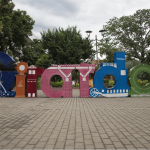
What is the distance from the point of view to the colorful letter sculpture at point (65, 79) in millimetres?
10766

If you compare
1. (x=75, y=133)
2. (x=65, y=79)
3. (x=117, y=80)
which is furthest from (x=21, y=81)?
(x=75, y=133)

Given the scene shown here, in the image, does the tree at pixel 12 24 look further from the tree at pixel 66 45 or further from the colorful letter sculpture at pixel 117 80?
the colorful letter sculpture at pixel 117 80

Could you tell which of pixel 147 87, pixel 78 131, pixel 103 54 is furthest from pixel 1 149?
pixel 103 54

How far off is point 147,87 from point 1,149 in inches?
→ 427

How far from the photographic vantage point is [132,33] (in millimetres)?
24375

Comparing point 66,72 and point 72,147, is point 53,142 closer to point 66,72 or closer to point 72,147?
point 72,147

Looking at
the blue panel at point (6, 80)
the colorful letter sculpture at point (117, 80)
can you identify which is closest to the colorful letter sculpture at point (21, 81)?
the blue panel at point (6, 80)

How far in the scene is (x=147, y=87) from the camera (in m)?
11.0

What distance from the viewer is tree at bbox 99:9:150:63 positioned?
2333 centimetres

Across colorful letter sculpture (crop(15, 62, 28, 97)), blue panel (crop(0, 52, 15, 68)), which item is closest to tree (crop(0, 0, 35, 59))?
blue panel (crop(0, 52, 15, 68))

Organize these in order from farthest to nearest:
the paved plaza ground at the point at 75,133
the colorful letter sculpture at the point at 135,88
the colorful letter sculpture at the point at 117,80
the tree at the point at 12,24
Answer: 1. the tree at the point at 12,24
2. the colorful letter sculpture at the point at 135,88
3. the colorful letter sculpture at the point at 117,80
4. the paved plaza ground at the point at 75,133

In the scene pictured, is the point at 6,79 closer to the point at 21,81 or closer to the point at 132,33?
the point at 21,81

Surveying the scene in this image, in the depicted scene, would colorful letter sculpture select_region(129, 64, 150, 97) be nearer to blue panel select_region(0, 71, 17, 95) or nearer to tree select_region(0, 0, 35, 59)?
blue panel select_region(0, 71, 17, 95)

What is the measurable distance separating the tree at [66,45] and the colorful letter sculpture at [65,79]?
11405mm
